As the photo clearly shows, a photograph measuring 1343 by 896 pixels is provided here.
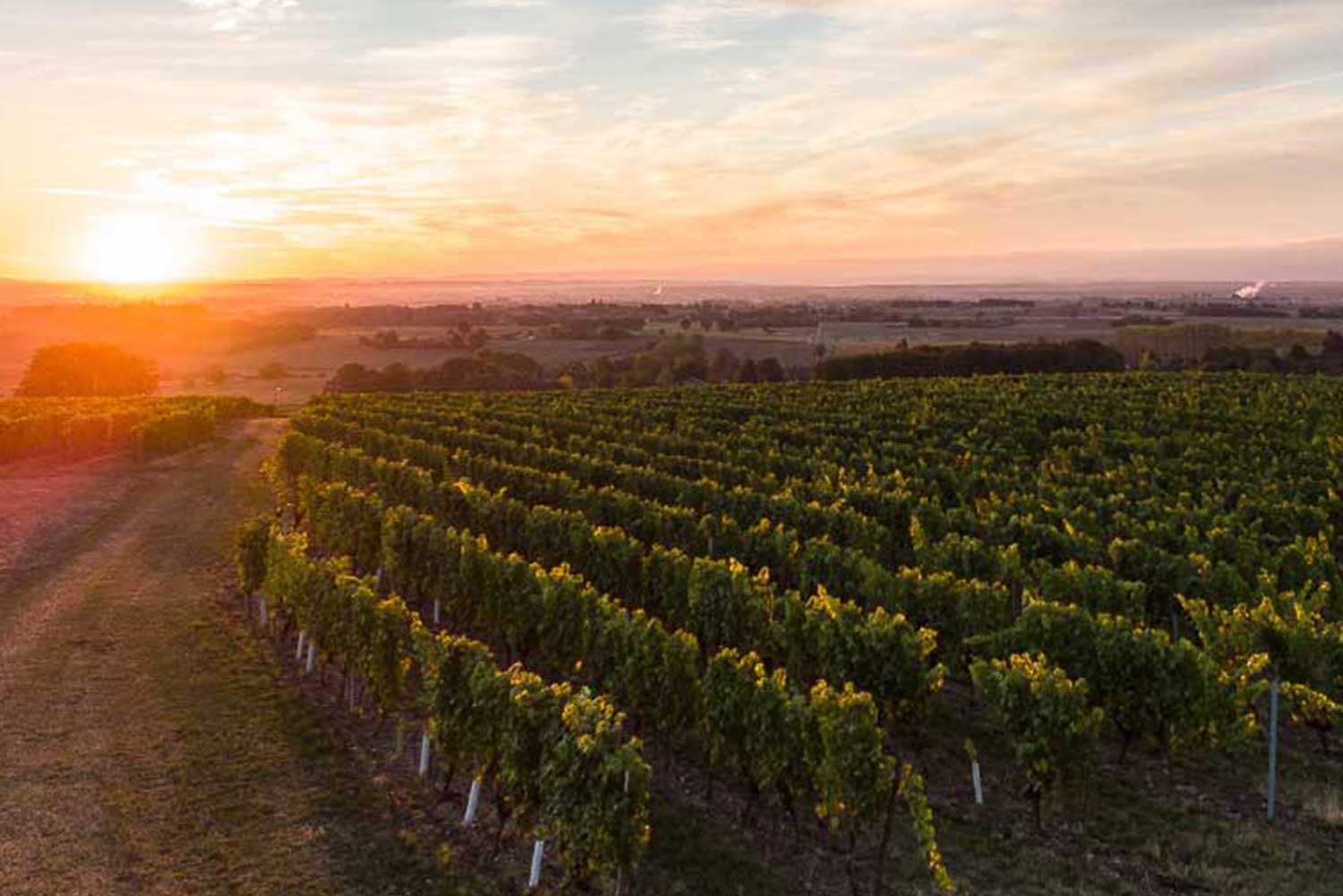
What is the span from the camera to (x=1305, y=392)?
2330 inches

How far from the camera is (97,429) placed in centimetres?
4931

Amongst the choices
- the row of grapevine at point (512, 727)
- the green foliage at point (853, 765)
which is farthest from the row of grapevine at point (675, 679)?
the row of grapevine at point (512, 727)

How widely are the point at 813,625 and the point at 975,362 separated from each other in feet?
286

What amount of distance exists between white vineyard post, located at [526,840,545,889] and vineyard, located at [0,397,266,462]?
4257 cm

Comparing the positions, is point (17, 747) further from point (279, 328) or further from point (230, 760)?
point (279, 328)

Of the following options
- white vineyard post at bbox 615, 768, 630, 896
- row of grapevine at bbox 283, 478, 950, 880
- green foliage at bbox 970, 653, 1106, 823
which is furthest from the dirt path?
green foliage at bbox 970, 653, 1106, 823

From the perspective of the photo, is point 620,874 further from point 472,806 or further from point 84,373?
point 84,373

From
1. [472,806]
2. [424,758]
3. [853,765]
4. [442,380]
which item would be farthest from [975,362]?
[472,806]

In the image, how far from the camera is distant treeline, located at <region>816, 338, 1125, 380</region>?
319 ft

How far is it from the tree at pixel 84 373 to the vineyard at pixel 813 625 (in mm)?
63584

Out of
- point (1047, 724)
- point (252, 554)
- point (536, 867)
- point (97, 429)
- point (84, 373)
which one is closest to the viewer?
point (536, 867)

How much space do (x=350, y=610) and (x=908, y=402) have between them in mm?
45109

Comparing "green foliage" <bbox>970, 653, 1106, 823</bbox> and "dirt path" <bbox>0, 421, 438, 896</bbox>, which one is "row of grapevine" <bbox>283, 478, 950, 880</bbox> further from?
"dirt path" <bbox>0, 421, 438, 896</bbox>

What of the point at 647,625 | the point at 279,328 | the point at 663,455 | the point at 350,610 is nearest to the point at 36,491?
the point at 663,455
